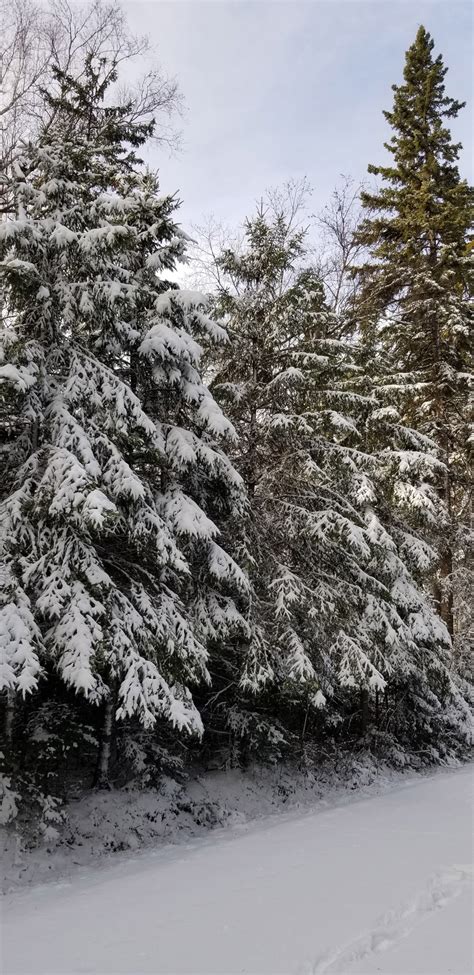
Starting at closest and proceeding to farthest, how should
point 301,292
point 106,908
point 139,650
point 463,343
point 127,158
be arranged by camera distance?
1. point 106,908
2. point 139,650
3. point 301,292
4. point 127,158
5. point 463,343

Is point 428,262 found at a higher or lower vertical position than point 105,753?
higher

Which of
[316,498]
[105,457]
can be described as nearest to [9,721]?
[105,457]

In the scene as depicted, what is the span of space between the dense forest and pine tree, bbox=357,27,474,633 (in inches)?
4.0

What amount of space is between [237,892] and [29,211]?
839 centimetres

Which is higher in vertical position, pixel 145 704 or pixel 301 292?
pixel 301 292

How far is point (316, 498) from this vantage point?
971cm

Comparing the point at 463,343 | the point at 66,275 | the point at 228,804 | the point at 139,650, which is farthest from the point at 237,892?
the point at 463,343

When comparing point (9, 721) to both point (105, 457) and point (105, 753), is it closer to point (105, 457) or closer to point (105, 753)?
point (105, 753)

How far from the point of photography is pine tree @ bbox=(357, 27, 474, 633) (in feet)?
45.9

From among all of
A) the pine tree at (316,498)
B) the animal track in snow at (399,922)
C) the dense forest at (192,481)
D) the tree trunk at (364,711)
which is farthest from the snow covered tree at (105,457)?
the tree trunk at (364,711)

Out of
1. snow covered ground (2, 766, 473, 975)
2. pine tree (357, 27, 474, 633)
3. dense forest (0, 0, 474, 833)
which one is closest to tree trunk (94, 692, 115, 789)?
dense forest (0, 0, 474, 833)

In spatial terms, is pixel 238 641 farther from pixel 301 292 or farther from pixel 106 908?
pixel 301 292

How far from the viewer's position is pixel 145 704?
6238 mm

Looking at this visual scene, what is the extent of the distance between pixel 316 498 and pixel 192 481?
2347 mm
